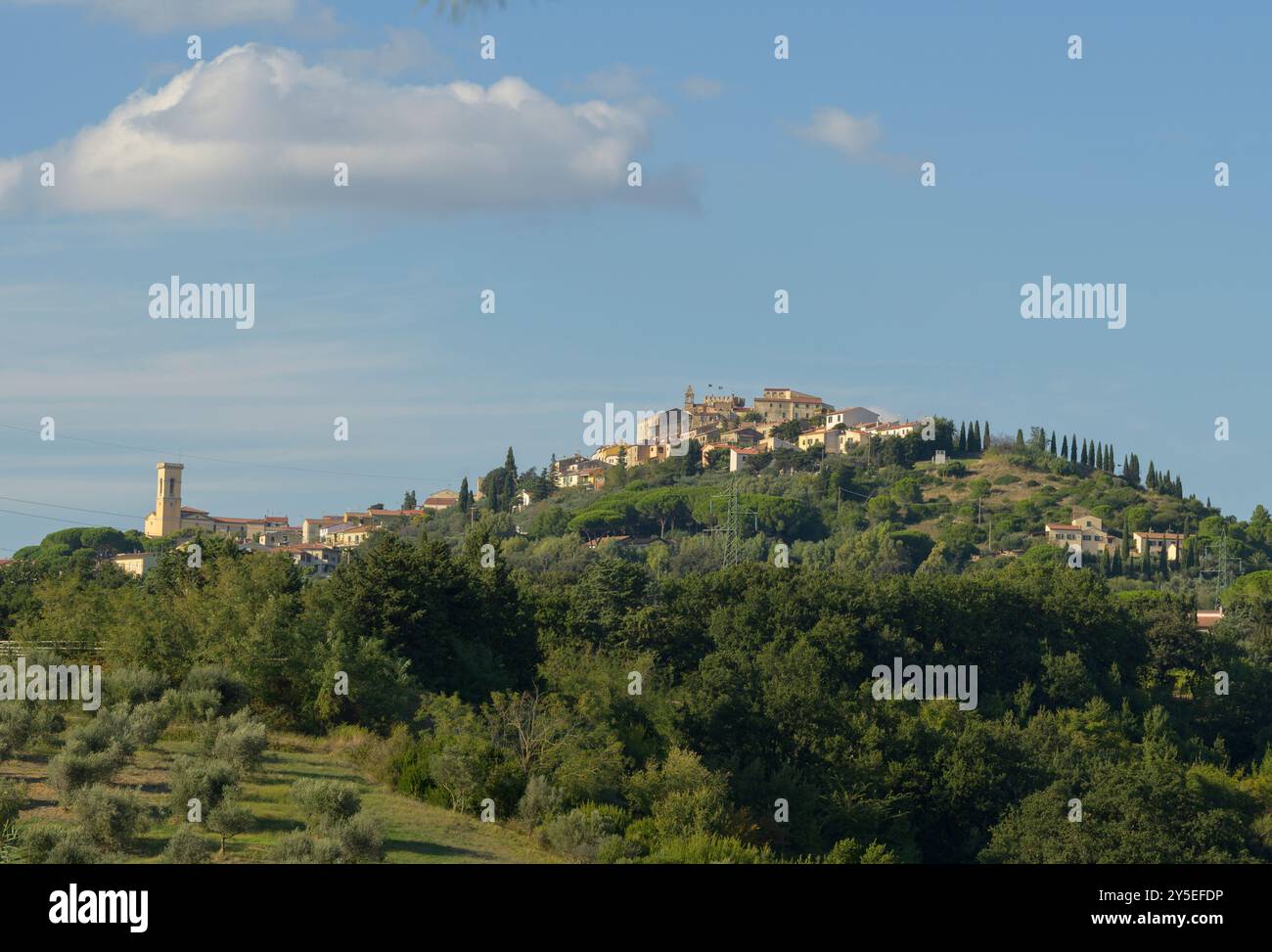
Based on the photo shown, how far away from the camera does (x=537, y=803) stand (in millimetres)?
26844

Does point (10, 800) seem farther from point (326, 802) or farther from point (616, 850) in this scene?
point (616, 850)

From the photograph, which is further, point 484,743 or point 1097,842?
point 1097,842

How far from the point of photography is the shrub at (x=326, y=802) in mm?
22344

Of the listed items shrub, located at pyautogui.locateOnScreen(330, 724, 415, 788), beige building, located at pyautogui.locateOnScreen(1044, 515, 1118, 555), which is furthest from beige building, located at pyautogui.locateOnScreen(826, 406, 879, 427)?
shrub, located at pyautogui.locateOnScreen(330, 724, 415, 788)

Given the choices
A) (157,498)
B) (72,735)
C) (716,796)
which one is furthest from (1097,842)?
(157,498)

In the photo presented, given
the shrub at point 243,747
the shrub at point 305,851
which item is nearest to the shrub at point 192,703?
the shrub at point 243,747

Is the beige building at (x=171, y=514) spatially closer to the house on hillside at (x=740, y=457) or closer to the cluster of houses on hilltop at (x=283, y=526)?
the cluster of houses on hilltop at (x=283, y=526)

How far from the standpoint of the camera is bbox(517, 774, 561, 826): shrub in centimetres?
2662

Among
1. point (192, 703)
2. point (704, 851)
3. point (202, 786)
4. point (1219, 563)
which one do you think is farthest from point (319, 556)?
point (202, 786)

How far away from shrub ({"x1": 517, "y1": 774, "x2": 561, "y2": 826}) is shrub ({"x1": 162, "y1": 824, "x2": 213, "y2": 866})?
718 cm

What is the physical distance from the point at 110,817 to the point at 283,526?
172166 mm
